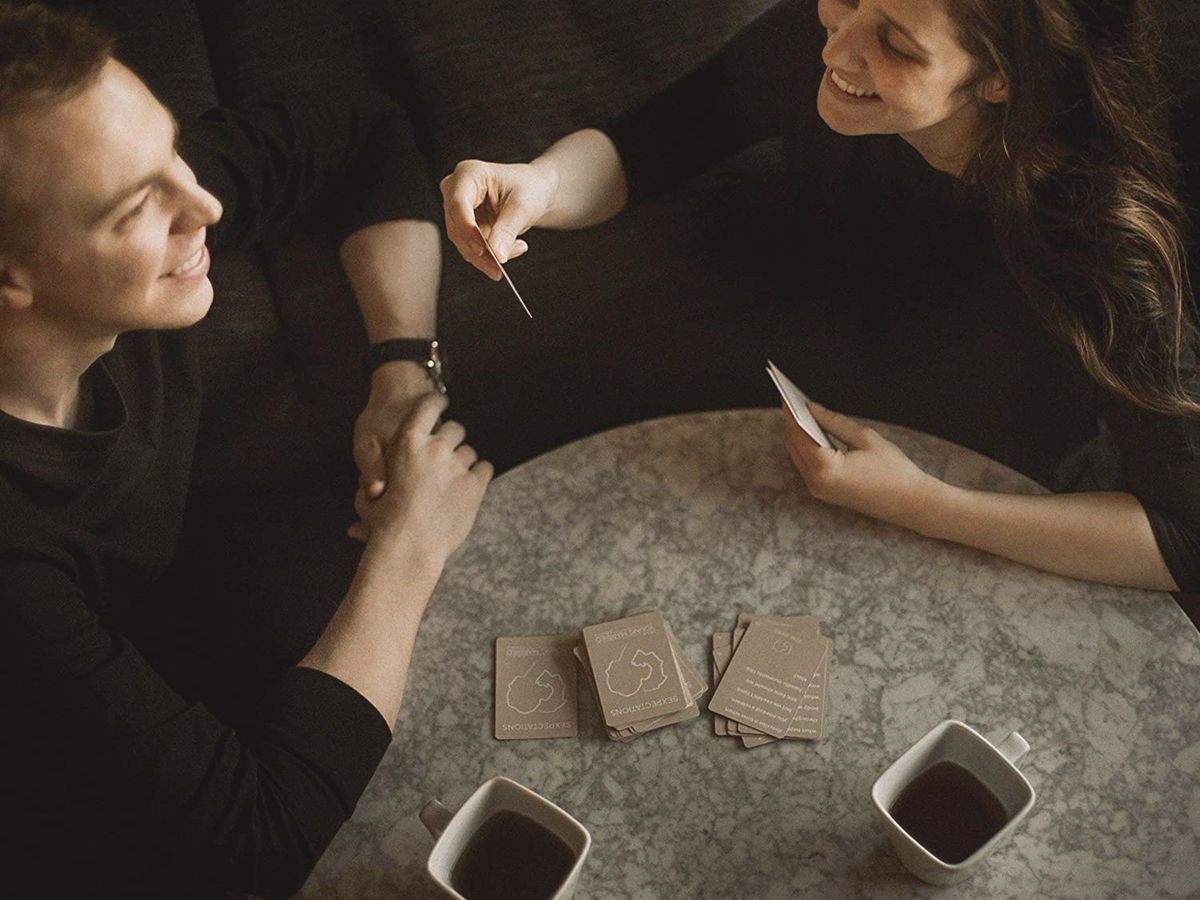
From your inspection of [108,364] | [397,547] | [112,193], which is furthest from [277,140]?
[397,547]

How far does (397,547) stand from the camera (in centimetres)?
146

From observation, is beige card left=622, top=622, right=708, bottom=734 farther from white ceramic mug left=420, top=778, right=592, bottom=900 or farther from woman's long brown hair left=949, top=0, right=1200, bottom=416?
woman's long brown hair left=949, top=0, right=1200, bottom=416

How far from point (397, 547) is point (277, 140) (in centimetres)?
77

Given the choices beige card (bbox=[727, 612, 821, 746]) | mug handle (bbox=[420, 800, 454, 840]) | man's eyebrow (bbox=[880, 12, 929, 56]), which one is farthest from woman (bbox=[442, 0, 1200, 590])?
mug handle (bbox=[420, 800, 454, 840])

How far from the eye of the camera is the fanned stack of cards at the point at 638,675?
4.24ft

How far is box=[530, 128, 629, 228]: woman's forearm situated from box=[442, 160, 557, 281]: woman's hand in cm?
7

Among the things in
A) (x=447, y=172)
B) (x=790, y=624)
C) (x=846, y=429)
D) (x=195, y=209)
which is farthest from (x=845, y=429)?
(x=447, y=172)

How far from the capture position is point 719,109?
74.0 inches

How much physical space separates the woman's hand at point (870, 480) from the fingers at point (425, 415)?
572 millimetres

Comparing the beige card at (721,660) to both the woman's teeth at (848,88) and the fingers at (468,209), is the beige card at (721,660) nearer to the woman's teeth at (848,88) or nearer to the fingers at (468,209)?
the fingers at (468,209)

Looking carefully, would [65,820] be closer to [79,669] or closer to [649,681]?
[79,669]

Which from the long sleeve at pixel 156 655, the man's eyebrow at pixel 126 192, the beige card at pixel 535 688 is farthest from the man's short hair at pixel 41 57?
the beige card at pixel 535 688

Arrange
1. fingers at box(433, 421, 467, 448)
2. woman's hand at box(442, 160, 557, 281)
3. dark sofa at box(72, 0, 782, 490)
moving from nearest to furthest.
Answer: woman's hand at box(442, 160, 557, 281)
fingers at box(433, 421, 467, 448)
dark sofa at box(72, 0, 782, 490)

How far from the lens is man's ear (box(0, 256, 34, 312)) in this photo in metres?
1.19
